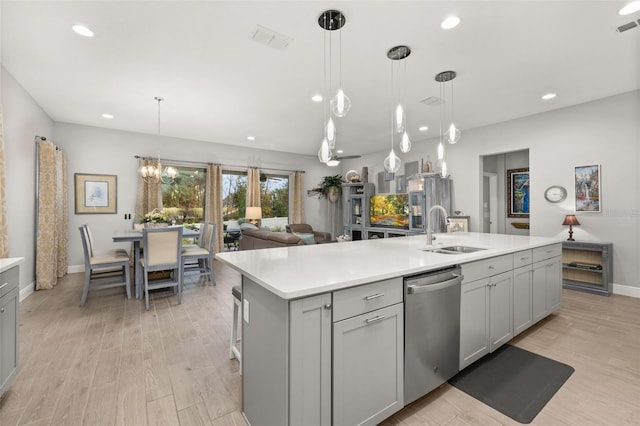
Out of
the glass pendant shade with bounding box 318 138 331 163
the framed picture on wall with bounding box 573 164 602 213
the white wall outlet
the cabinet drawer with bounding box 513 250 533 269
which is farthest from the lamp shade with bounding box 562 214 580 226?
the white wall outlet

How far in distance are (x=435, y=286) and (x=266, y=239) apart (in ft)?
12.3

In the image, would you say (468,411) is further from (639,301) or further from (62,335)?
(639,301)

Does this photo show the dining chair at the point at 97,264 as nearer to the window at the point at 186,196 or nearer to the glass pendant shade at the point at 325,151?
the window at the point at 186,196

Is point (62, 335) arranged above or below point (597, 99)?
below

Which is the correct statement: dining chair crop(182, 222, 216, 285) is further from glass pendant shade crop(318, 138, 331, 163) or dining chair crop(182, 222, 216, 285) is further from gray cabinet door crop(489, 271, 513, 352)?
gray cabinet door crop(489, 271, 513, 352)

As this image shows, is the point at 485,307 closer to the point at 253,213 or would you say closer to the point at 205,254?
the point at 205,254

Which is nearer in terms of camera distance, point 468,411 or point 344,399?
point 344,399

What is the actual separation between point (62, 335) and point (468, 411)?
347cm

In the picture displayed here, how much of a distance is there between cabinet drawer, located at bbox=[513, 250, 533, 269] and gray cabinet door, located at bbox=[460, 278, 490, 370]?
0.55 m

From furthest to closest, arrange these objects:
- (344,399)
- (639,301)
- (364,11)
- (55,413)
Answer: (639,301) < (364,11) < (55,413) < (344,399)

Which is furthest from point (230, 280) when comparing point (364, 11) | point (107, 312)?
point (364, 11)

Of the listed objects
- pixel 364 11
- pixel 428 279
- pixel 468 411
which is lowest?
pixel 468 411

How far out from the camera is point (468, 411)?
1.72 m

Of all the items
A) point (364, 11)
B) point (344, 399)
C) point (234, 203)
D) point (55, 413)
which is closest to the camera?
point (344, 399)
